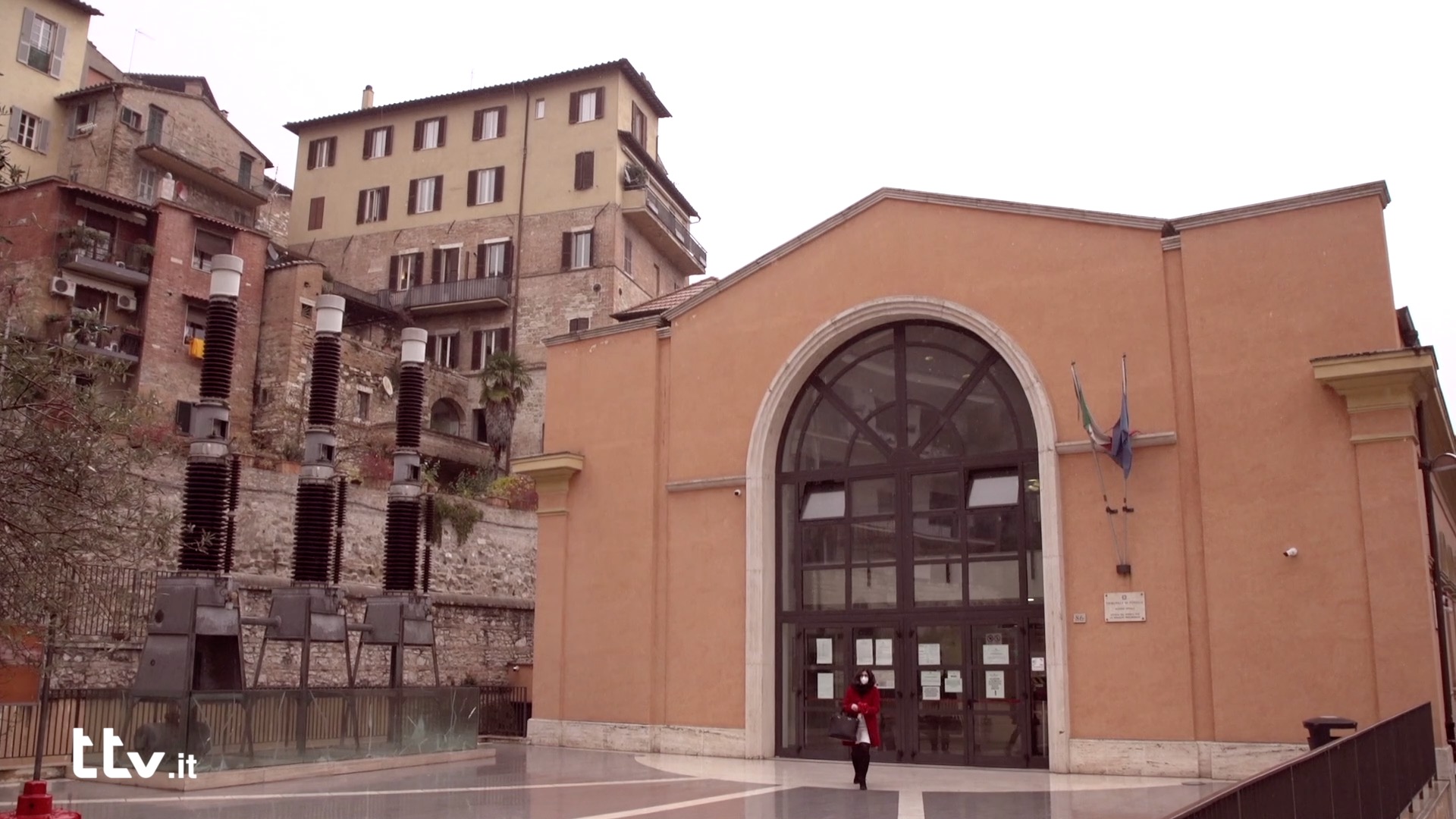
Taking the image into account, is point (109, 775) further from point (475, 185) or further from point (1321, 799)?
point (475, 185)

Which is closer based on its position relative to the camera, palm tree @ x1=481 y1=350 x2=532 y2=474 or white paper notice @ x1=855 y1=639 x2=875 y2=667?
white paper notice @ x1=855 y1=639 x2=875 y2=667

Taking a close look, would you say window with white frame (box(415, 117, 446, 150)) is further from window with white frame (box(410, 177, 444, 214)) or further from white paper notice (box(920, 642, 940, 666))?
white paper notice (box(920, 642, 940, 666))

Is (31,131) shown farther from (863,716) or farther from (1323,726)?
(1323,726)

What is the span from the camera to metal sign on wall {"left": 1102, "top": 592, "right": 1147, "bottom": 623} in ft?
48.1

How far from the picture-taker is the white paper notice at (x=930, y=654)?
53.0ft

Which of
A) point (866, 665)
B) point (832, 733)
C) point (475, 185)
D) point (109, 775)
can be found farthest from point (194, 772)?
point (475, 185)

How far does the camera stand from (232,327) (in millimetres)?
14797

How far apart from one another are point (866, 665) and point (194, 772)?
28.5 feet

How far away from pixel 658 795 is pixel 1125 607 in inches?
249

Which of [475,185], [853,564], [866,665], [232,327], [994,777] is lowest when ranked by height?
[994,777]

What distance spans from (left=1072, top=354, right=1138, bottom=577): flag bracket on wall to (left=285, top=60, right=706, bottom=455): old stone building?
29.7 m

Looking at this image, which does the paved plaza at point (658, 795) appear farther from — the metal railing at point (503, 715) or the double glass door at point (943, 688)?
the metal railing at point (503, 715)

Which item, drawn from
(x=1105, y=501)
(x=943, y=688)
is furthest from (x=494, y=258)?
(x=1105, y=501)

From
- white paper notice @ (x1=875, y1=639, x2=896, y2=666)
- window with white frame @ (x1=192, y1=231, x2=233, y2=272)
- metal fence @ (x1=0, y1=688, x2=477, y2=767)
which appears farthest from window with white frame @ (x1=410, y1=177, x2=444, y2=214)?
white paper notice @ (x1=875, y1=639, x2=896, y2=666)
